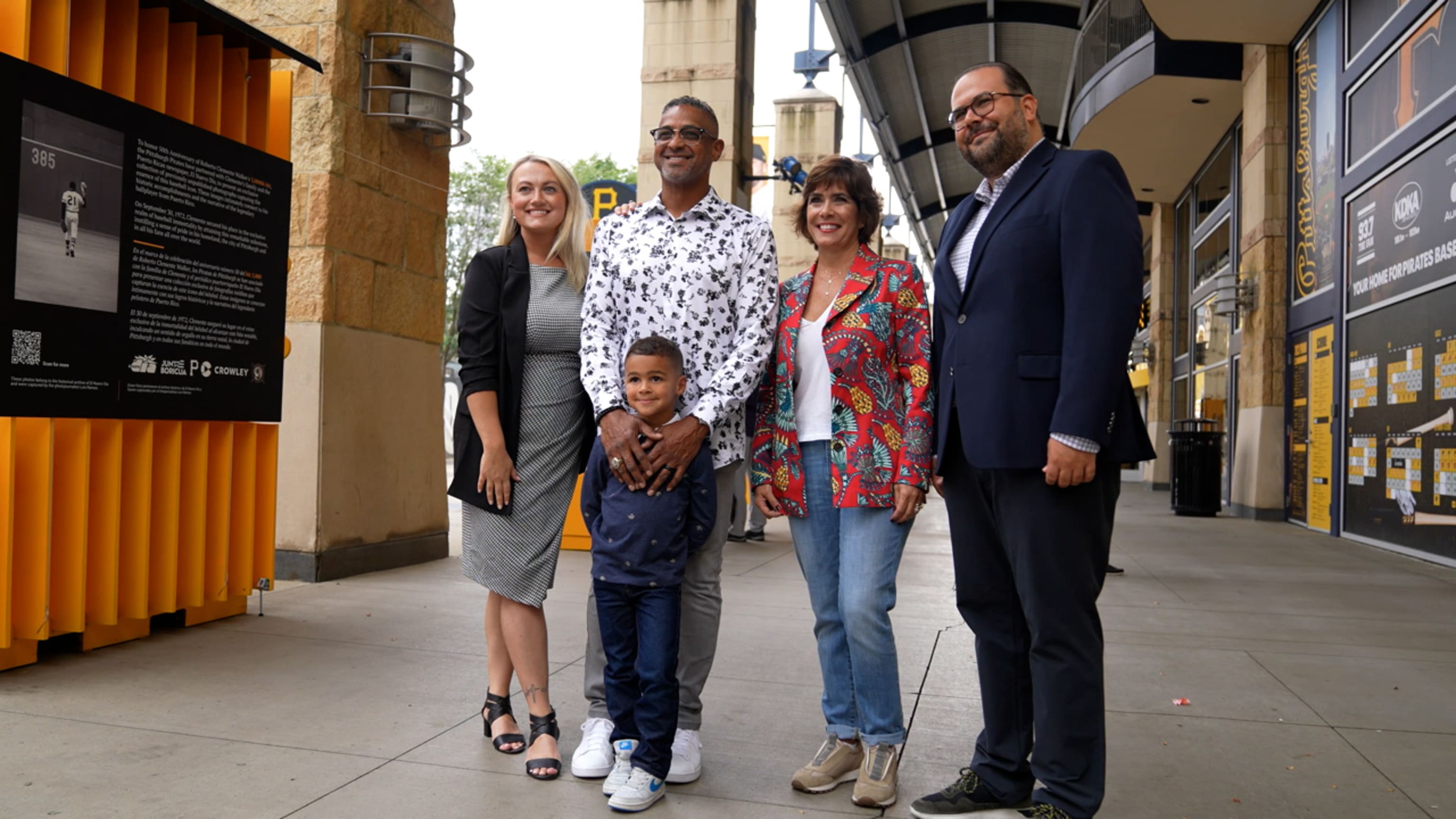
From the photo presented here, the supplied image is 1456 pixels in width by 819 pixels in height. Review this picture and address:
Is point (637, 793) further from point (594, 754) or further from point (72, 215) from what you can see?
point (72, 215)

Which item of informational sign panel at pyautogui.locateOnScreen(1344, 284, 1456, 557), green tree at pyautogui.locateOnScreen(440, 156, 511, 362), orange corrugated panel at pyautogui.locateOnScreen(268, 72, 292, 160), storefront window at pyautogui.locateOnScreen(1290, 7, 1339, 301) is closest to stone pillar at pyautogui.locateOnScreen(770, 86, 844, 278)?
storefront window at pyautogui.locateOnScreen(1290, 7, 1339, 301)

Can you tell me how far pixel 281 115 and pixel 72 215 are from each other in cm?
162

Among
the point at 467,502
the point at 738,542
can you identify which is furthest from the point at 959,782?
the point at 738,542

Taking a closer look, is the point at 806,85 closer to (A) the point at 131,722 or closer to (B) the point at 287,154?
(B) the point at 287,154

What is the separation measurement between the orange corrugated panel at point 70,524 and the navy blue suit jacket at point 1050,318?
3490 mm

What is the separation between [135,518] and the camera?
15.4 feet

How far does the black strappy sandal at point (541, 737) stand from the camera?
125 inches

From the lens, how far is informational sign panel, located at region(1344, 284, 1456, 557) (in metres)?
8.80

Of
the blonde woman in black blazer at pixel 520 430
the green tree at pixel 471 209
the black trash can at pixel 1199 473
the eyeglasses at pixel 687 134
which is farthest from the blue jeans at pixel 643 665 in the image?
the green tree at pixel 471 209

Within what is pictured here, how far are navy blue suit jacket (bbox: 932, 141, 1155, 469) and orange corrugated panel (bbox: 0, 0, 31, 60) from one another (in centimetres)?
345

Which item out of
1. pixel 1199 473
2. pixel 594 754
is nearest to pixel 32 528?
pixel 594 754

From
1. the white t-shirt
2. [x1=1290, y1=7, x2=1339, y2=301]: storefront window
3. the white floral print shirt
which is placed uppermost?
[x1=1290, y1=7, x2=1339, y2=301]: storefront window

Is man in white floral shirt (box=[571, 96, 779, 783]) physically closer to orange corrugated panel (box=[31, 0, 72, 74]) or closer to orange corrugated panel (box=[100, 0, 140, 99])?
orange corrugated panel (box=[31, 0, 72, 74])

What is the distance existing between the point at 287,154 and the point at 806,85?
56.4 feet
